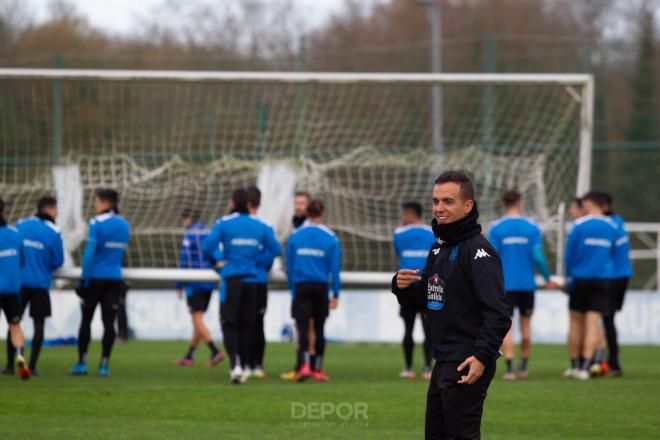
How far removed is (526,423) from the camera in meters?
9.55

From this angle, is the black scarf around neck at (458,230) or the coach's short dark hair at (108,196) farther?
the coach's short dark hair at (108,196)

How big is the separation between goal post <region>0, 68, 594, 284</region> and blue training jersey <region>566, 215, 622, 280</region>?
3.84 ft

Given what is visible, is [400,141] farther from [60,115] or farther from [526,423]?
[526,423]

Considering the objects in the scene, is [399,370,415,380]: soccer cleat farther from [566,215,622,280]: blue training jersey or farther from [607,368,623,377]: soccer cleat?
[607,368,623,377]: soccer cleat

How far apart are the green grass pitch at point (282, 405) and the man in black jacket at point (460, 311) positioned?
286 cm

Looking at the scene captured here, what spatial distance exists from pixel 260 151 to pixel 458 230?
10.8 metres

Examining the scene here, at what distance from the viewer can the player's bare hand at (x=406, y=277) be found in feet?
20.0

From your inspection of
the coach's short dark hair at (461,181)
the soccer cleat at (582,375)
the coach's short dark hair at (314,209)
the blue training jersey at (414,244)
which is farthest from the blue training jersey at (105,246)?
the coach's short dark hair at (461,181)

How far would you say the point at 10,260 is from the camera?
1239cm

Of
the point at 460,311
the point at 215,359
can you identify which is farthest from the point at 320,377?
the point at 460,311

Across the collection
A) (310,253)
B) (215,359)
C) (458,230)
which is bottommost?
(215,359)

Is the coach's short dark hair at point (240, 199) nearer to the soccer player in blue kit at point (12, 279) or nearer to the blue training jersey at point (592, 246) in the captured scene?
the soccer player in blue kit at point (12, 279)

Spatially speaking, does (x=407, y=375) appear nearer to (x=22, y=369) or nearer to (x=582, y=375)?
(x=582, y=375)

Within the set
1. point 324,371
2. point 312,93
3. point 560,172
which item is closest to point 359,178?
point 312,93
